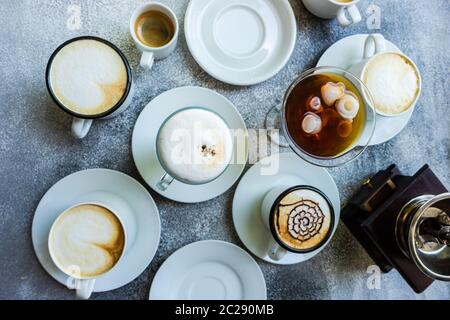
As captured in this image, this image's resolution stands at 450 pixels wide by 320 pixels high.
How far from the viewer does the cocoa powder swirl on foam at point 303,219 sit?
1003mm

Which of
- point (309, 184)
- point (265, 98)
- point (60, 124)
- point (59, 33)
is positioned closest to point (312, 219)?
point (309, 184)

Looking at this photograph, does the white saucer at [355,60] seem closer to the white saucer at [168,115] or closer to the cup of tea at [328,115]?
the cup of tea at [328,115]

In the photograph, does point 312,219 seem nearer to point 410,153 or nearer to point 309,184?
point 309,184

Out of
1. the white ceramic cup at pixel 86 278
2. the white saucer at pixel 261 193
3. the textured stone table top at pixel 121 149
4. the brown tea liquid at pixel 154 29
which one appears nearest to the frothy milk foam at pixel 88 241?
the white ceramic cup at pixel 86 278

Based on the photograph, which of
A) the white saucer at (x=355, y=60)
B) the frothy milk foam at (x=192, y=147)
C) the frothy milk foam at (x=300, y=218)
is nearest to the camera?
the frothy milk foam at (x=192, y=147)

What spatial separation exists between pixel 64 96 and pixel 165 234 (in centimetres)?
41

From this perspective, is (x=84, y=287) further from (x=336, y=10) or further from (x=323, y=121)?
(x=336, y=10)

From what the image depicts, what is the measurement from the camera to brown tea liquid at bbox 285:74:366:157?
3.14 feet

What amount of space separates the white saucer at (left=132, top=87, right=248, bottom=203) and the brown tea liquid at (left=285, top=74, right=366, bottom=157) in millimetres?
146

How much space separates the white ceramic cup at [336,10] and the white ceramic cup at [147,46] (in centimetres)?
37

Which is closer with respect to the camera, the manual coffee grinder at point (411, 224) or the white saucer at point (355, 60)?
the manual coffee grinder at point (411, 224)

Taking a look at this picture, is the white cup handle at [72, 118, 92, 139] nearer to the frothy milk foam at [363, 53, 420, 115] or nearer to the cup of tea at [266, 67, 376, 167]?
the cup of tea at [266, 67, 376, 167]

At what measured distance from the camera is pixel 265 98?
112 centimetres

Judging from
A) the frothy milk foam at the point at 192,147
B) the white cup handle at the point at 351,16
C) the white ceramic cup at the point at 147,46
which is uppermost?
the white cup handle at the point at 351,16
